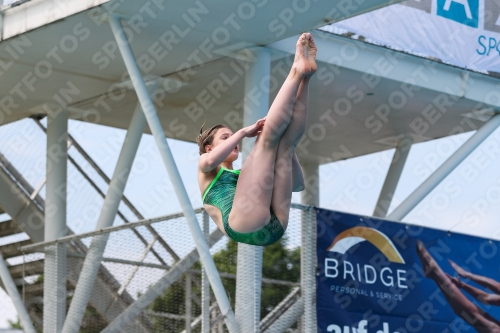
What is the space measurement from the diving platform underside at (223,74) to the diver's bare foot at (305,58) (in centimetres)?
428

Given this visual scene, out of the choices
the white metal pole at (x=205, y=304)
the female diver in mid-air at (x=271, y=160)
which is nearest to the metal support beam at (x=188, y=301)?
the white metal pole at (x=205, y=304)

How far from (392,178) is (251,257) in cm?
581

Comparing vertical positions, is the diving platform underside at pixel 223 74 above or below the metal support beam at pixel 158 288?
above

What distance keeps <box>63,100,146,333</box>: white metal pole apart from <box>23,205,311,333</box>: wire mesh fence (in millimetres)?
134

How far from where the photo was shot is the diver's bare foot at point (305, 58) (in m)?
6.38

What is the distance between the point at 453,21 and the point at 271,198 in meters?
7.52

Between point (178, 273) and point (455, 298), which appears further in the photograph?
point (455, 298)

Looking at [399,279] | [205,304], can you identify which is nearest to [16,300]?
[205,304]

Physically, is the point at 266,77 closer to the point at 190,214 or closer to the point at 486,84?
the point at 190,214

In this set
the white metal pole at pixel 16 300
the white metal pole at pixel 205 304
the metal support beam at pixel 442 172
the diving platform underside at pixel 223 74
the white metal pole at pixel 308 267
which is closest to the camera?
the white metal pole at pixel 205 304

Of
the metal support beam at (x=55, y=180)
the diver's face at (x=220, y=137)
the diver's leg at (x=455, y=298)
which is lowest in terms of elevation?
the diver's face at (x=220, y=137)

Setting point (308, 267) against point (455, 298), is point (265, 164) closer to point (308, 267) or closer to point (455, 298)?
point (308, 267)

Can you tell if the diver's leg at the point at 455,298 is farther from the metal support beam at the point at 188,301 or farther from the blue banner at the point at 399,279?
the metal support beam at the point at 188,301

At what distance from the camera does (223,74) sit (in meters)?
13.4
